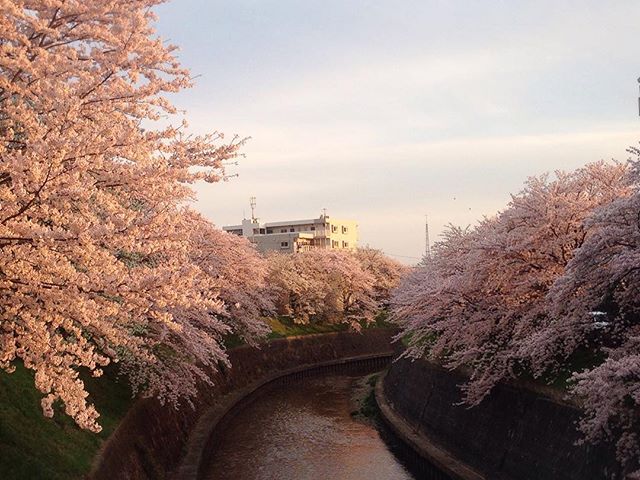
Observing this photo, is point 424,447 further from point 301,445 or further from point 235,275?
point 235,275

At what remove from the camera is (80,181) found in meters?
8.99

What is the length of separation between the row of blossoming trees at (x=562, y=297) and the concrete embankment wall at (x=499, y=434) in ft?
2.19

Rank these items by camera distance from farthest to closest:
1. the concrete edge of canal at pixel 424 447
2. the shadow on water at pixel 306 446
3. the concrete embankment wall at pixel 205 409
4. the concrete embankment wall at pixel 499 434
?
the shadow on water at pixel 306 446, the concrete edge of canal at pixel 424 447, the concrete embankment wall at pixel 205 409, the concrete embankment wall at pixel 499 434

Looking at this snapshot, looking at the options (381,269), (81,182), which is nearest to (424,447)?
(81,182)

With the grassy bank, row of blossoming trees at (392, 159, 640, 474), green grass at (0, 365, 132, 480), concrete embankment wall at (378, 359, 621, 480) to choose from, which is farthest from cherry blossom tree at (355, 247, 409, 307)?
green grass at (0, 365, 132, 480)

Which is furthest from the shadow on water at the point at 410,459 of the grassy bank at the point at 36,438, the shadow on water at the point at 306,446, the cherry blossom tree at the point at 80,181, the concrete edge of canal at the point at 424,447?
the cherry blossom tree at the point at 80,181

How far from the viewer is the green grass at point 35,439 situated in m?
11.6

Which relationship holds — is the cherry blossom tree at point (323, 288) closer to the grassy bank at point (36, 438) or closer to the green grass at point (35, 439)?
the grassy bank at point (36, 438)

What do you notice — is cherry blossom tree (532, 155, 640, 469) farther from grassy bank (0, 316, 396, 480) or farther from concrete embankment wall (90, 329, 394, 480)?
concrete embankment wall (90, 329, 394, 480)

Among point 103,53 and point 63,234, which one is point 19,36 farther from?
point 63,234

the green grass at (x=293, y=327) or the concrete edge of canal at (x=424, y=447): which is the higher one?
the green grass at (x=293, y=327)

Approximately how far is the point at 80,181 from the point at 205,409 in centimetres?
2091

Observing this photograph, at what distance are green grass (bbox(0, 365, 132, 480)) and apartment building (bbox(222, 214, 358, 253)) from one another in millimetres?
85677

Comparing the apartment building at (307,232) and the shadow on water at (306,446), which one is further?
the apartment building at (307,232)
